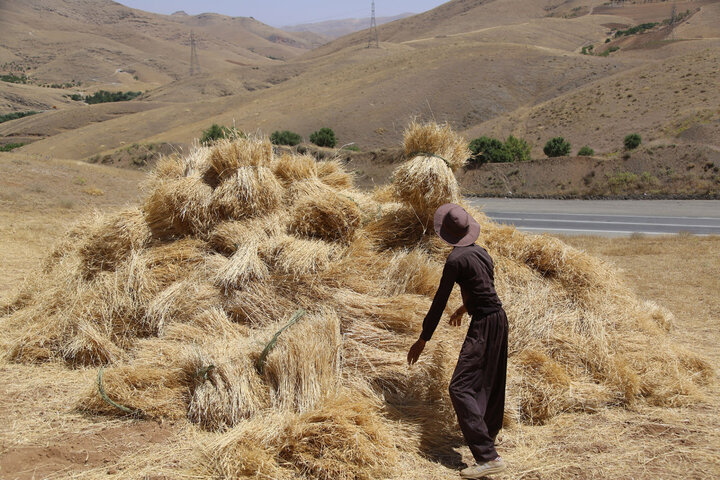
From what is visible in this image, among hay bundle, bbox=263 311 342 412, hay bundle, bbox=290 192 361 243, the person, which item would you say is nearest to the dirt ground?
the person

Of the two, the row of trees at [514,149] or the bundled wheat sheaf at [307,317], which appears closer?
the bundled wheat sheaf at [307,317]

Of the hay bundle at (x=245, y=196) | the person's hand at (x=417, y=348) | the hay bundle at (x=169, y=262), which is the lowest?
the person's hand at (x=417, y=348)

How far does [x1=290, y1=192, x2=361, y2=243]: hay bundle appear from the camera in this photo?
4977mm

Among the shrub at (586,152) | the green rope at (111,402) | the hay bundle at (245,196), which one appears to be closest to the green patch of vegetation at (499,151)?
the shrub at (586,152)

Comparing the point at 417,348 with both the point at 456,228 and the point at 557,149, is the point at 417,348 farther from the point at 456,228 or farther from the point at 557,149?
the point at 557,149

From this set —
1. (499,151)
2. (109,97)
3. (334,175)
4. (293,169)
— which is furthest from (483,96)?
(109,97)

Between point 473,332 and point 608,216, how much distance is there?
65.4ft

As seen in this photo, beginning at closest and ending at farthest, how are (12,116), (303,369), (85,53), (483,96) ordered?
(303,369) → (483,96) → (12,116) → (85,53)

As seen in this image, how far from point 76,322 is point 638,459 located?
435 centimetres

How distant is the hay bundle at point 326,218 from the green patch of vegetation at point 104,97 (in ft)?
317

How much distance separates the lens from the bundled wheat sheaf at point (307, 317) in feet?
11.8

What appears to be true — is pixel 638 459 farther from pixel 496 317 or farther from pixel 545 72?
pixel 545 72

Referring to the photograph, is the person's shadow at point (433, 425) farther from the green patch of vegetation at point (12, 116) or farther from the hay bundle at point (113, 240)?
the green patch of vegetation at point (12, 116)

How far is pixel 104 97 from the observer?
91.2 m
